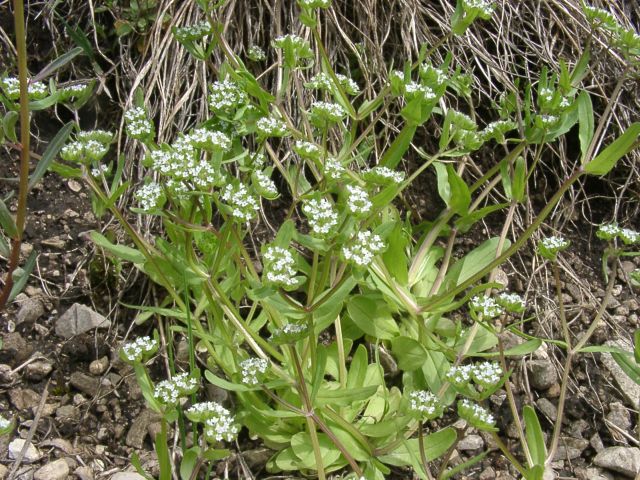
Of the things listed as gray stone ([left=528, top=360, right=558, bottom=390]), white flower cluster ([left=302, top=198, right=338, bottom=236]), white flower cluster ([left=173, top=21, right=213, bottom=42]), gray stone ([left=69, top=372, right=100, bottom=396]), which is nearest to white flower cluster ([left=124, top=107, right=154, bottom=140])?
white flower cluster ([left=173, top=21, right=213, bottom=42])

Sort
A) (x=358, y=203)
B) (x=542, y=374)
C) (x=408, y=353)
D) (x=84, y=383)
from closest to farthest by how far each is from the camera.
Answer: (x=358, y=203) → (x=408, y=353) → (x=84, y=383) → (x=542, y=374)

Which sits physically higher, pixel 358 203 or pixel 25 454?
pixel 358 203

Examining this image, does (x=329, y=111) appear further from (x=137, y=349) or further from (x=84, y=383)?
(x=84, y=383)

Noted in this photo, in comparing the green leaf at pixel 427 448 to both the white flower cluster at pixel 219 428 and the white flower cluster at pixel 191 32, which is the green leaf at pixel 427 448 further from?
the white flower cluster at pixel 191 32

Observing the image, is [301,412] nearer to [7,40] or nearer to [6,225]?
[6,225]

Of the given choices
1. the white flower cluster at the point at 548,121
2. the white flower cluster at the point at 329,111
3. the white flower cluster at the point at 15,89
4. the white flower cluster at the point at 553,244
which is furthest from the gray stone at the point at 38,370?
the white flower cluster at the point at 548,121

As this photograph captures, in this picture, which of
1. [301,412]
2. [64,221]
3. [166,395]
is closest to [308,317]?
[301,412]

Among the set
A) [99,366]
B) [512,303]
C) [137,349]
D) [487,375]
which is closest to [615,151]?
[512,303]

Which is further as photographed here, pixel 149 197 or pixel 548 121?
pixel 548 121
